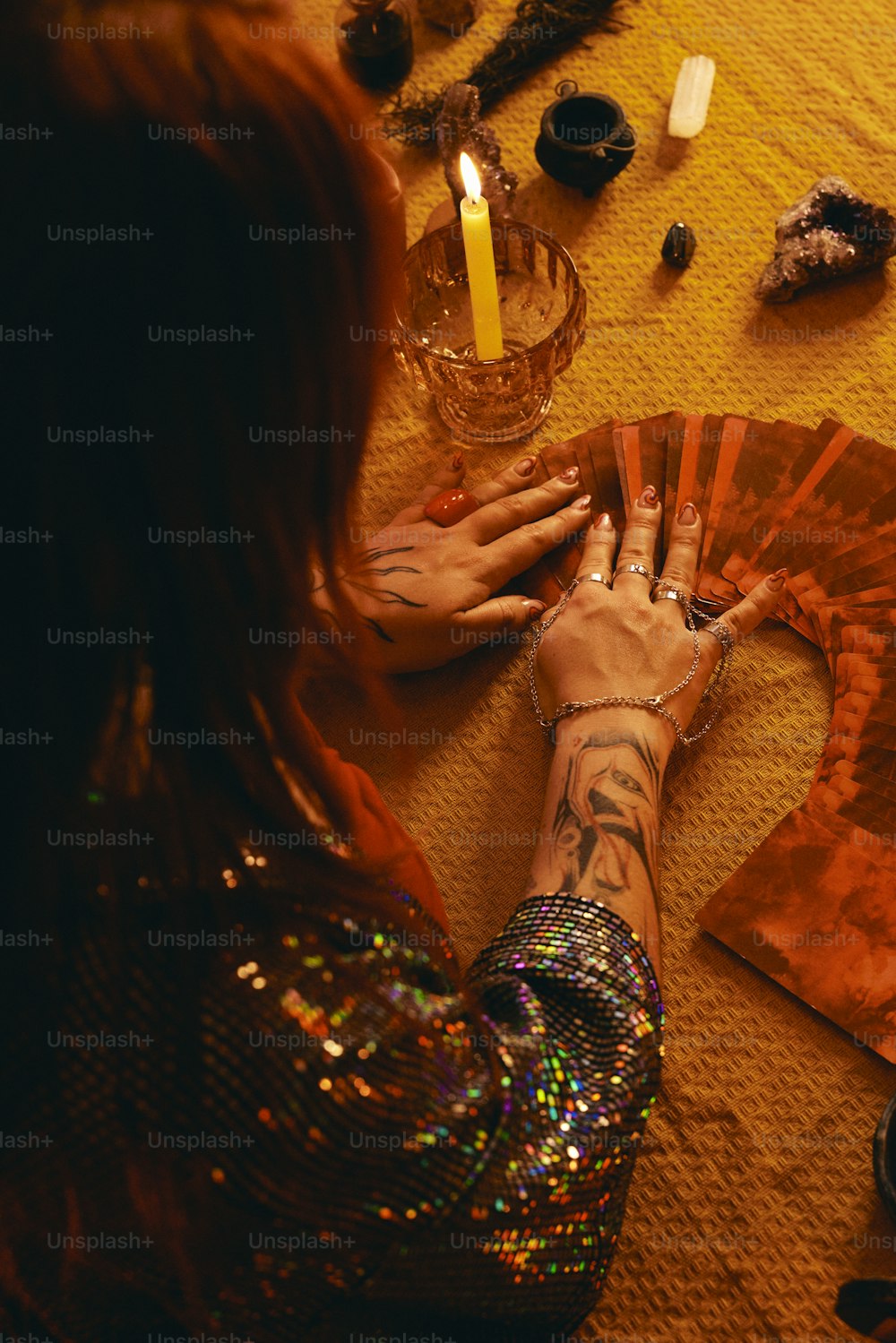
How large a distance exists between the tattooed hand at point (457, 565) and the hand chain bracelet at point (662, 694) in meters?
0.02

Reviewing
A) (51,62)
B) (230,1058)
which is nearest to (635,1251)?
(230,1058)

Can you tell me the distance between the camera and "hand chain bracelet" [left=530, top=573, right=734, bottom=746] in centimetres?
82

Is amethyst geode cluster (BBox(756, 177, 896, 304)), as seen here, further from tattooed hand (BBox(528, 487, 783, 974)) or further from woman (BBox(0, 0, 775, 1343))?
woman (BBox(0, 0, 775, 1343))

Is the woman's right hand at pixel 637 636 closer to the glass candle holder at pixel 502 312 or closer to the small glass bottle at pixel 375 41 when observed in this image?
the glass candle holder at pixel 502 312

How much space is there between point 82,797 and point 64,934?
0.07 m

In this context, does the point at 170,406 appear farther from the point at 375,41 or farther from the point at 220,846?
the point at 375,41

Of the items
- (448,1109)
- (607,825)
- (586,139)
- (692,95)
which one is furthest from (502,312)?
(448,1109)

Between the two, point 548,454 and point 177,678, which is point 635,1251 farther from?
point 548,454

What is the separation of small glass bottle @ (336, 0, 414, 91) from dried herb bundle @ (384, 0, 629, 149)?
31 mm

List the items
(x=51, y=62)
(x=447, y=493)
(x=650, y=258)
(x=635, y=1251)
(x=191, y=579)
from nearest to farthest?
(x=51, y=62)
(x=191, y=579)
(x=635, y=1251)
(x=447, y=493)
(x=650, y=258)

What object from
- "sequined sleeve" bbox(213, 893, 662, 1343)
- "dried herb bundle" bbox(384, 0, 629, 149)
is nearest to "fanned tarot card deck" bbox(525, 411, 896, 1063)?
"sequined sleeve" bbox(213, 893, 662, 1343)

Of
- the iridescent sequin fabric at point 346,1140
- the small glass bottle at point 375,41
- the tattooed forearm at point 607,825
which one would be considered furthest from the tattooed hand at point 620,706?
the small glass bottle at point 375,41

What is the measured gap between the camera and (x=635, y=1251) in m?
0.66

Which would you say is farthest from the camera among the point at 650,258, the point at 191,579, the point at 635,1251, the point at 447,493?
the point at 650,258
